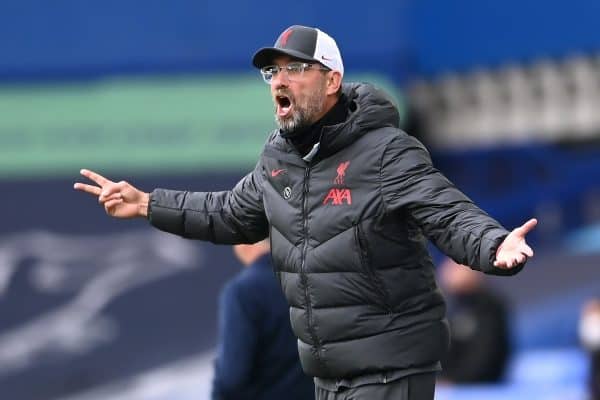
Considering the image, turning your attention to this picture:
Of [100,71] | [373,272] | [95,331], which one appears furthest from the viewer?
[100,71]

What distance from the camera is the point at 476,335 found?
34.7 feet

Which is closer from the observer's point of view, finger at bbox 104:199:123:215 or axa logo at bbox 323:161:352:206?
axa logo at bbox 323:161:352:206

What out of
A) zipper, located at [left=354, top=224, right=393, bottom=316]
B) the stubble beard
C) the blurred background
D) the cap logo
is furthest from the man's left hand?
the blurred background

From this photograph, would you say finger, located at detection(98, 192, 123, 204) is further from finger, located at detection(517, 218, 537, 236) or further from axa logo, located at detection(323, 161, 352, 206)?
finger, located at detection(517, 218, 537, 236)

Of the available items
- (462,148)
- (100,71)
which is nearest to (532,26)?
(462,148)

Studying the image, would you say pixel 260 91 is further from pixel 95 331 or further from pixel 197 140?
pixel 95 331

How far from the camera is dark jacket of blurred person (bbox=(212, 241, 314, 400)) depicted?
5.89 metres

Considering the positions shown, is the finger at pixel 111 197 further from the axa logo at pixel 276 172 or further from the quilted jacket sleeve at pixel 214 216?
the axa logo at pixel 276 172

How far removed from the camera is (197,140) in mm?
12484

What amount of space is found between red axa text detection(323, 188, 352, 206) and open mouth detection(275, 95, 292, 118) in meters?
0.31

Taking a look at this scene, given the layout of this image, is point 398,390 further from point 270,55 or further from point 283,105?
point 270,55

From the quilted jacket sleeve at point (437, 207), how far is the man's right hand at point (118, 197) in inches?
40.1

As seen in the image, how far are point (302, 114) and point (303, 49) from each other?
0.22m

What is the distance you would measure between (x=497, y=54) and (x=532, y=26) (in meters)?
0.42
